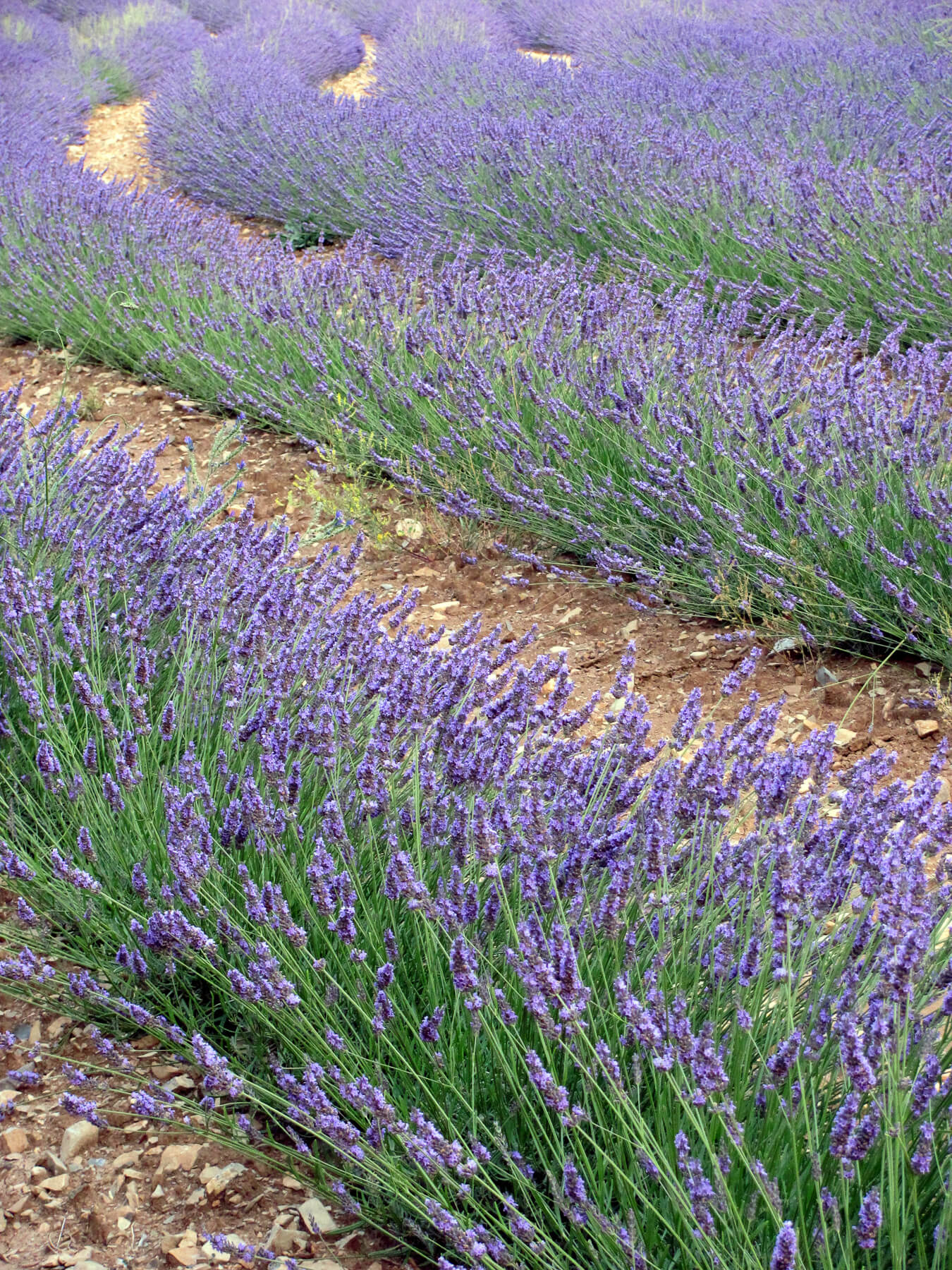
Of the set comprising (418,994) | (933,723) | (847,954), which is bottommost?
(933,723)

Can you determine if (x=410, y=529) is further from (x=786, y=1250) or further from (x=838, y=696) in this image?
(x=786, y=1250)

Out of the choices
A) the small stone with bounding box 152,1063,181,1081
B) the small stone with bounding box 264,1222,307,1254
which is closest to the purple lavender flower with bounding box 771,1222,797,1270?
the small stone with bounding box 264,1222,307,1254

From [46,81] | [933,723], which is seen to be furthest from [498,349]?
[46,81]

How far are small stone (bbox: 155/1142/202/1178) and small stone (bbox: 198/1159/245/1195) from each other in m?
0.03

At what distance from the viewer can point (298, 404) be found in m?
4.45

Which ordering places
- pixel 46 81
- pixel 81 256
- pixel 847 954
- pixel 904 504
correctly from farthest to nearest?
pixel 46 81, pixel 81 256, pixel 904 504, pixel 847 954

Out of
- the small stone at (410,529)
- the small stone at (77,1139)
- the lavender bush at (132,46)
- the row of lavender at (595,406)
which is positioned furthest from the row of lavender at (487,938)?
the lavender bush at (132,46)

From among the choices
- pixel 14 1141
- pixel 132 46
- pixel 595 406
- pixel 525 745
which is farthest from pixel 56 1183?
pixel 132 46

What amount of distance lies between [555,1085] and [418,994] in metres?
0.46

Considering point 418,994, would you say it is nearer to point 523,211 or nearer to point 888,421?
point 888,421

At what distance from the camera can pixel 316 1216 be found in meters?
1.51

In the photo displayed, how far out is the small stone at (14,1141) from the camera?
164cm

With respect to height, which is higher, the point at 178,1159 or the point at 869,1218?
the point at 869,1218

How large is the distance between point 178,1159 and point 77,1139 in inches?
6.4
